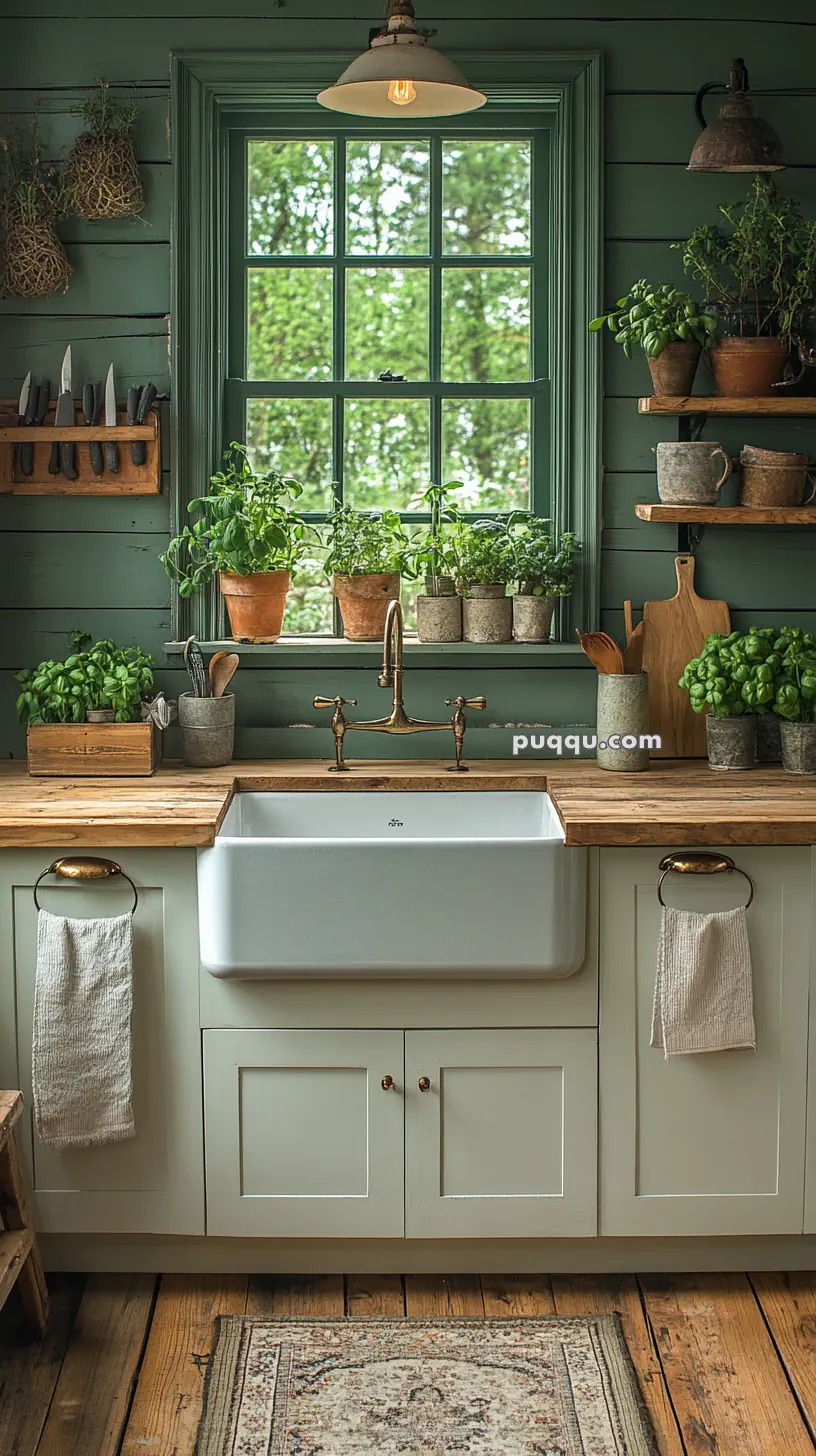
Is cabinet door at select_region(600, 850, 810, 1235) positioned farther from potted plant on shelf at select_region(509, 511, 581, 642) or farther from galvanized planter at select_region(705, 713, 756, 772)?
potted plant on shelf at select_region(509, 511, 581, 642)

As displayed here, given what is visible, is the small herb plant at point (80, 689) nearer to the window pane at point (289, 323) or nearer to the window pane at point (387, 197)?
the window pane at point (289, 323)

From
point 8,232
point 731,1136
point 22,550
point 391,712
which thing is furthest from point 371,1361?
point 8,232

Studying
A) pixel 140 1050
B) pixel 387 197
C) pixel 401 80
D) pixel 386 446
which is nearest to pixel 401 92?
pixel 401 80

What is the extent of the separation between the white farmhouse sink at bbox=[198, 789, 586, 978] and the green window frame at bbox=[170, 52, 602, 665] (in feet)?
2.38

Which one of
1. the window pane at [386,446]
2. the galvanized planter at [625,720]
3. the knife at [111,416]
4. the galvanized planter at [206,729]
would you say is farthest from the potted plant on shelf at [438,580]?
the knife at [111,416]

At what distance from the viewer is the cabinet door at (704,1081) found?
2.69 m

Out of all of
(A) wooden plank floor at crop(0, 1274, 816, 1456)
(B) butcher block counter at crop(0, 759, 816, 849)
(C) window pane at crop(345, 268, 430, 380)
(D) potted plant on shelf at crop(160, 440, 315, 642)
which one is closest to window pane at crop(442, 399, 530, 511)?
(C) window pane at crop(345, 268, 430, 380)

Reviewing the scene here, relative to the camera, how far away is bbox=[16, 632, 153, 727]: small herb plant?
3.04 m

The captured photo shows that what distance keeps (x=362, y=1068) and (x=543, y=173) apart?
2.00 metres

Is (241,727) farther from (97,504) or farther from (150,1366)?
(150,1366)

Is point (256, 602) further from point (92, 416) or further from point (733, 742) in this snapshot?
point (733, 742)

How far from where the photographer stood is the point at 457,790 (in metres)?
3.10

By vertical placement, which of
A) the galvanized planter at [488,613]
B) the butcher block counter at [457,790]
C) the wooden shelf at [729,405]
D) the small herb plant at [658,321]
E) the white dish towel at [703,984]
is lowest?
the white dish towel at [703,984]

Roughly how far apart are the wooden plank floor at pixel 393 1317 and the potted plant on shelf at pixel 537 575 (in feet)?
4.46
